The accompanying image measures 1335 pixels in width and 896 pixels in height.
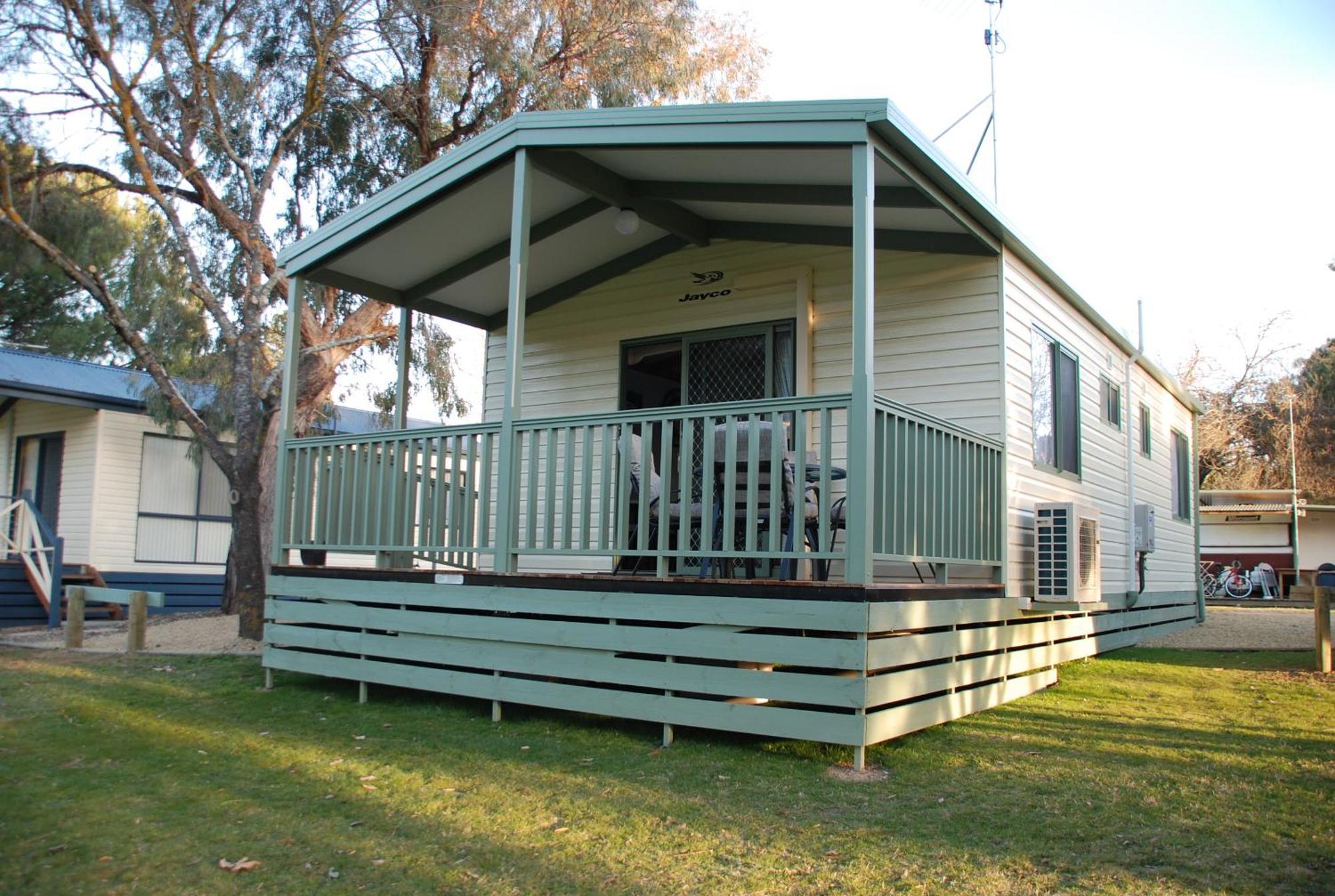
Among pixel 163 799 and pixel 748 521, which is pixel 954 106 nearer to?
pixel 748 521

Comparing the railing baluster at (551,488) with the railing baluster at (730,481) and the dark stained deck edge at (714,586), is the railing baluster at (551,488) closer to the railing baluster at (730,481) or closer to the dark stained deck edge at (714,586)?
the dark stained deck edge at (714,586)

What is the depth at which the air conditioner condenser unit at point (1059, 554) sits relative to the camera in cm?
678

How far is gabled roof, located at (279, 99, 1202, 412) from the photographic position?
5.51 m

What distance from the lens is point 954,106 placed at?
10.1m

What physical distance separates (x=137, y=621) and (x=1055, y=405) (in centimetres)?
802

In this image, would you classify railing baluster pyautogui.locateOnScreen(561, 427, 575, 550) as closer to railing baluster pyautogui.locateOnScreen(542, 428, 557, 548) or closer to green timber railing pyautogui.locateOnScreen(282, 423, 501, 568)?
railing baluster pyautogui.locateOnScreen(542, 428, 557, 548)

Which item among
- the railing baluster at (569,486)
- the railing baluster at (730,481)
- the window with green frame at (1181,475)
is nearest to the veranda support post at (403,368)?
the railing baluster at (569,486)

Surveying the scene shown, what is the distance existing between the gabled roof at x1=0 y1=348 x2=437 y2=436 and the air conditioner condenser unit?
840 cm

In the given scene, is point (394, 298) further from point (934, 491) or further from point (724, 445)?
point (934, 491)

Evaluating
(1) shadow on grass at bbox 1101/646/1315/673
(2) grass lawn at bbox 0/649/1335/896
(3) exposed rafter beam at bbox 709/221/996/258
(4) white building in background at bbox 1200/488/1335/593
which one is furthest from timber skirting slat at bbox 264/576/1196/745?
(4) white building in background at bbox 1200/488/1335/593

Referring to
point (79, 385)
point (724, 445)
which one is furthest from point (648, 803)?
point (79, 385)

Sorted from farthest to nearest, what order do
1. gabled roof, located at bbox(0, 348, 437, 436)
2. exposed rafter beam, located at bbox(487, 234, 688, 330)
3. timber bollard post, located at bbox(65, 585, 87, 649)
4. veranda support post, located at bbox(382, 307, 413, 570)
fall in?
1. gabled roof, located at bbox(0, 348, 437, 436)
2. timber bollard post, located at bbox(65, 585, 87, 649)
3. veranda support post, located at bbox(382, 307, 413, 570)
4. exposed rafter beam, located at bbox(487, 234, 688, 330)

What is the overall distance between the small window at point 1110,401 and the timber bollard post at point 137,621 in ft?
28.8

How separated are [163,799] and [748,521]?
115 inches
